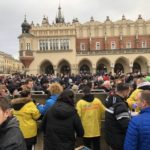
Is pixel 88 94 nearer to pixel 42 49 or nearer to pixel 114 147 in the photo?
pixel 114 147

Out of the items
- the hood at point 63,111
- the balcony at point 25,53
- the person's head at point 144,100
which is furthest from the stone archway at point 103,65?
the person's head at point 144,100

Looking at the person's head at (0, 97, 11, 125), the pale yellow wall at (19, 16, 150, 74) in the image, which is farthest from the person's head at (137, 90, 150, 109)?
the pale yellow wall at (19, 16, 150, 74)

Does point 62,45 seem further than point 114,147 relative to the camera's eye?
Yes

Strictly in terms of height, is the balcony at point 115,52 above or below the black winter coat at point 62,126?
above

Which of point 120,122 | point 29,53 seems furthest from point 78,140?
point 29,53

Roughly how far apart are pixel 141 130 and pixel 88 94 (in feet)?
10.1

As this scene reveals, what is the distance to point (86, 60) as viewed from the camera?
6619 cm

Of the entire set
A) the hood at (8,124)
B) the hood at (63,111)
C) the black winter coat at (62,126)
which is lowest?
the black winter coat at (62,126)

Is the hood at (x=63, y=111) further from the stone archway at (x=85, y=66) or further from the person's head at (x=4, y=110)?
the stone archway at (x=85, y=66)

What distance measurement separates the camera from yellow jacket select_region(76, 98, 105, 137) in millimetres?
7488

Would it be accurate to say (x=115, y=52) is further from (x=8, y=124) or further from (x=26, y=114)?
(x=8, y=124)

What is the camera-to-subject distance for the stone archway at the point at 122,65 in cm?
6535

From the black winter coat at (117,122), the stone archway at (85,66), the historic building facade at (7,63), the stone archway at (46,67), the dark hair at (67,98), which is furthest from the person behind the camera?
the historic building facade at (7,63)

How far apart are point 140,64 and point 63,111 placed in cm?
6239
